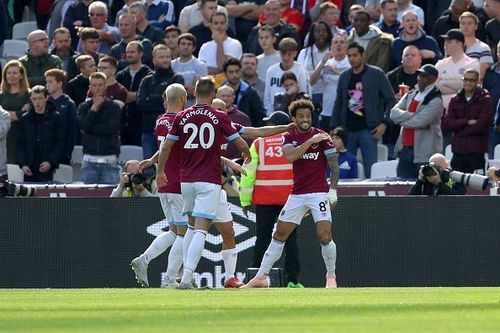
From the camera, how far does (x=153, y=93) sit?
21422mm

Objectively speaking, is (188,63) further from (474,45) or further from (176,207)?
(176,207)

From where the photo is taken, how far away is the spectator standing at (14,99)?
854 inches

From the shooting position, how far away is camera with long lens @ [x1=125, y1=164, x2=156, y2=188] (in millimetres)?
18350

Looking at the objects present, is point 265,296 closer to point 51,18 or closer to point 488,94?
point 488,94

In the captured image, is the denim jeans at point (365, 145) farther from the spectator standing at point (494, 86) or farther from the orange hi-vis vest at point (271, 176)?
the orange hi-vis vest at point (271, 176)

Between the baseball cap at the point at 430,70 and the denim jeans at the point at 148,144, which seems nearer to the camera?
the baseball cap at the point at 430,70

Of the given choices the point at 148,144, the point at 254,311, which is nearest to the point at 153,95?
the point at 148,144

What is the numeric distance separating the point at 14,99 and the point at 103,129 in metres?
1.85

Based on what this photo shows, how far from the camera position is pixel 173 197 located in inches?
635

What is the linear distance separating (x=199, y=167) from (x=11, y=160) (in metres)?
7.23

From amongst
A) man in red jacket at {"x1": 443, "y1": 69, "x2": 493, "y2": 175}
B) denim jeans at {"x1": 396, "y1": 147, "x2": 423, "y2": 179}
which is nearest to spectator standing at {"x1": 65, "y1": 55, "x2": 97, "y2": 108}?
denim jeans at {"x1": 396, "y1": 147, "x2": 423, "y2": 179}

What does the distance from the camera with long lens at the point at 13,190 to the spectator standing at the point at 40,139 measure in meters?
1.72

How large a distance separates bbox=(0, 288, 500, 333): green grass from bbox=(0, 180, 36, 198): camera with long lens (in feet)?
13.9

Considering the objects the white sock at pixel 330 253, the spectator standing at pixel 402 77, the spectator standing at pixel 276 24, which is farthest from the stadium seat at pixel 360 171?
the white sock at pixel 330 253
